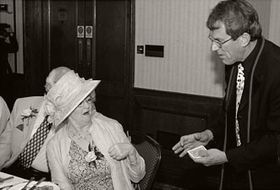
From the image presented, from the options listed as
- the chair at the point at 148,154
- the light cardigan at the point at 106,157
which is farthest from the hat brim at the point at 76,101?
the chair at the point at 148,154

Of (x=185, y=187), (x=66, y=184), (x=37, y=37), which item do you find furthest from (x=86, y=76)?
(x=66, y=184)

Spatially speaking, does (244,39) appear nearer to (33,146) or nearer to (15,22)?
(33,146)

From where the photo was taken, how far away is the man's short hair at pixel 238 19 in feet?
7.61

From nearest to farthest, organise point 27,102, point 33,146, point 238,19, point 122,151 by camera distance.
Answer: point 238,19, point 122,151, point 33,146, point 27,102

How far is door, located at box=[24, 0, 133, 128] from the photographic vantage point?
204 inches

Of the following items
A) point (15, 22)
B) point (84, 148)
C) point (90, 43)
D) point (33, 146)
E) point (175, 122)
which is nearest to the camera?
point (84, 148)

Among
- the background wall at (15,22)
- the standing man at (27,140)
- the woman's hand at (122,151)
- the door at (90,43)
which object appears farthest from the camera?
the background wall at (15,22)

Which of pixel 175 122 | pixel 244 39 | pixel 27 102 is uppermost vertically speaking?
pixel 244 39

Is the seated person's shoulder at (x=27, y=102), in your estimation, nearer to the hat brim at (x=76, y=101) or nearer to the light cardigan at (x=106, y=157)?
the light cardigan at (x=106, y=157)

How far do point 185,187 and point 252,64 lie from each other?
2.53 m

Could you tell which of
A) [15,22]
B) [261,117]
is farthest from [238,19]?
[15,22]

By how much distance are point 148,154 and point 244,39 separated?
83cm

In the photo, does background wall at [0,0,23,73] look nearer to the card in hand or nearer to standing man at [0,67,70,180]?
Answer: standing man at [0,67,70,180]

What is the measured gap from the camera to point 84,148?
8.46ft
